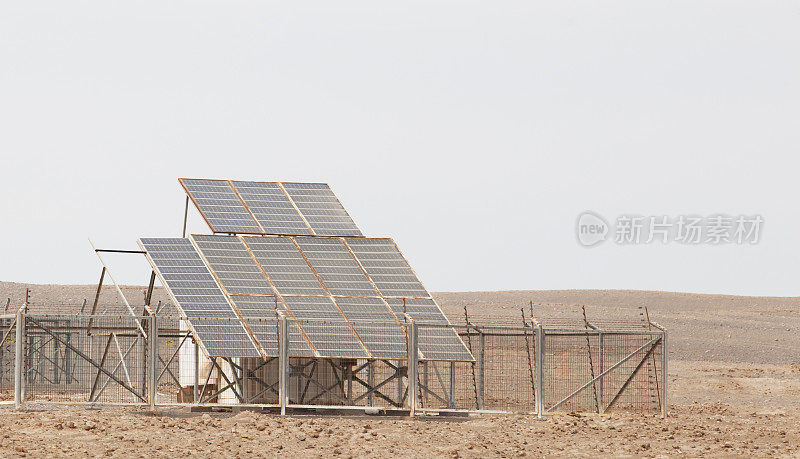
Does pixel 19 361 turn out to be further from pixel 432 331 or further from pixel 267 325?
pixel 432 331

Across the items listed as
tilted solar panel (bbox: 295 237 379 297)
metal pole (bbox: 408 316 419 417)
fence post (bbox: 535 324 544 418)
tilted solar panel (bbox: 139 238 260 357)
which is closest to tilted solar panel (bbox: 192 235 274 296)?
tilted solar panel (bbox: 139 238 260 357)

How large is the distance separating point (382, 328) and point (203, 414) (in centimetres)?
428

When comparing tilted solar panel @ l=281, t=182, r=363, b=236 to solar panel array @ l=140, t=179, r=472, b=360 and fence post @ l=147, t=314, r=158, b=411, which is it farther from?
fence post @ l=147, t=314, r=158, b=411

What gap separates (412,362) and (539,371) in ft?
9.16

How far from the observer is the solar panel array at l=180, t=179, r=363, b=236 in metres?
26.4

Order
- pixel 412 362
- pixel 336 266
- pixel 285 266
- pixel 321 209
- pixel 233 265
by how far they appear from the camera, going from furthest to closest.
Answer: pixel 321 209, pixel 336 266, pixel 285 266, pixel 233 265, pixel 412 362

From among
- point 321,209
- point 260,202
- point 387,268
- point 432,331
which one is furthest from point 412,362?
point 260,202

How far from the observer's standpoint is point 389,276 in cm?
2502

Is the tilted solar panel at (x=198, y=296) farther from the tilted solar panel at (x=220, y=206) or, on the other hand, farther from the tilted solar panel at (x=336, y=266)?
the tilted solar panel at (x=336, y=266)

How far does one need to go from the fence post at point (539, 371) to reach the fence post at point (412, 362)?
2641 mm

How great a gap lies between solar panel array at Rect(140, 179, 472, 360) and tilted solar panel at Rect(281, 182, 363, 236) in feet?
0.16

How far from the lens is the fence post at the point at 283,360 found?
21984 millimetres

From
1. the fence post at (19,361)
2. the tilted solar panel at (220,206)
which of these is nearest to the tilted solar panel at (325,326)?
the tilted solar panel at (220,206)

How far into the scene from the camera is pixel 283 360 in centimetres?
2205
